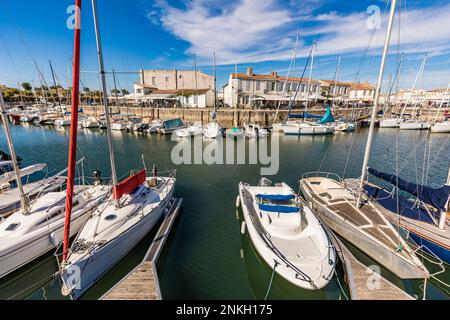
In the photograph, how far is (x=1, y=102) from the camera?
24.6 ft

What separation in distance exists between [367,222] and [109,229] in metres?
11.2

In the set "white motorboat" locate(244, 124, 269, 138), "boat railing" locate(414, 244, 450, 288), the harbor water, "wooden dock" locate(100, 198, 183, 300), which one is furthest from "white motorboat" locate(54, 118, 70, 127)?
"boat railing" locate(414, 244, 450, 288)

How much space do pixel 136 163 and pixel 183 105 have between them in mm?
33150

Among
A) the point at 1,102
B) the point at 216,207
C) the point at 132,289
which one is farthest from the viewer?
the point at 216,207

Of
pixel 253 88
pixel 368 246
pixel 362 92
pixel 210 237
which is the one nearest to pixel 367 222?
pixel 368 246

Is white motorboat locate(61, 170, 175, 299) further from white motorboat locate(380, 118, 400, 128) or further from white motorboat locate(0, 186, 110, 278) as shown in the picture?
white motorboat locate(380, 118, 400, 128)

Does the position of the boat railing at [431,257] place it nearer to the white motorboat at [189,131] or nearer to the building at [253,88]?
the white motorboat at [189,131]

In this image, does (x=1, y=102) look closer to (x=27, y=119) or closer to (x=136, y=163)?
(x=136, y=163)

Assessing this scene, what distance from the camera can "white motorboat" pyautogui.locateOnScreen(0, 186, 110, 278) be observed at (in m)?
7.45

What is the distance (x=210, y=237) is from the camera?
1012 cm

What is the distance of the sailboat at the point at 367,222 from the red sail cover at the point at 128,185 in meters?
9.70

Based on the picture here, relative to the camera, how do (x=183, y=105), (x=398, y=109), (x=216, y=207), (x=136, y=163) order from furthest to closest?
(x=398, y=109), (x=183, y=105), (x=136, y=163), (x=216, y=207)

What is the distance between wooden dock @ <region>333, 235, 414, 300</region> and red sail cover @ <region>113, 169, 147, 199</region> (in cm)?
981
